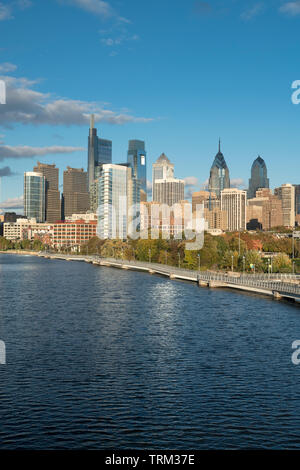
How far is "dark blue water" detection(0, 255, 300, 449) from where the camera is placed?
1277 inches

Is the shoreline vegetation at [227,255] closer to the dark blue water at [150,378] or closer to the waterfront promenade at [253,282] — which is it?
the waterfront promenade at [253,282]

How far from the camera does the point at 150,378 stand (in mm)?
43156

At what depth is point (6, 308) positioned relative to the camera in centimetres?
8138

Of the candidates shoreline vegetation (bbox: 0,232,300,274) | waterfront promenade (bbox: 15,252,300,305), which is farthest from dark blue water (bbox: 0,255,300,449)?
shoreline vegetation (bbox: 0,232,300,274)

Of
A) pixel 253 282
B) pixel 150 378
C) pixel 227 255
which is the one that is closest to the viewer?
pixel 150 378

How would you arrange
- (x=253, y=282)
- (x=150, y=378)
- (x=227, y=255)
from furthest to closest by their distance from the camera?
1. (x=227, y=255)
2. (x=253, y=282)
3. (x=150, y=378)

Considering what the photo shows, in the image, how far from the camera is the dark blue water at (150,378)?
32.4 metres

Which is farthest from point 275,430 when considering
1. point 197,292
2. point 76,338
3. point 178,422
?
point 197,292

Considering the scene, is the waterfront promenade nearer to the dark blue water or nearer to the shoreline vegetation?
the shoreline vegetation

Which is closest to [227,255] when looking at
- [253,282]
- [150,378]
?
[253,282]

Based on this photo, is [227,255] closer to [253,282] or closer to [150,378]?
[253,282]

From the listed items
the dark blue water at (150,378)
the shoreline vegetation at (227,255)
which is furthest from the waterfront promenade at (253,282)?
the dark blue water at (150,378)

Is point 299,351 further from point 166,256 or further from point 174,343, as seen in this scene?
point 166,256

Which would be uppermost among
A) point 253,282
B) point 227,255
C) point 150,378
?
point 227,255
